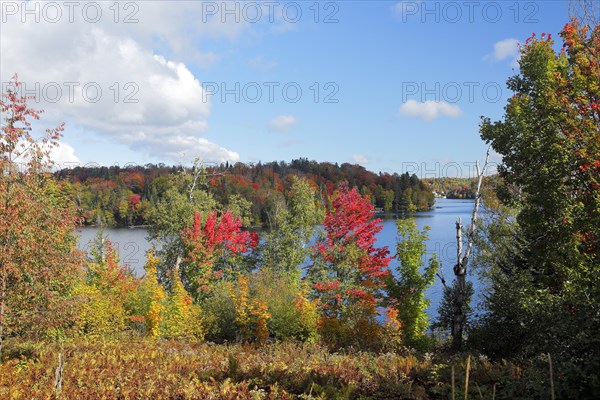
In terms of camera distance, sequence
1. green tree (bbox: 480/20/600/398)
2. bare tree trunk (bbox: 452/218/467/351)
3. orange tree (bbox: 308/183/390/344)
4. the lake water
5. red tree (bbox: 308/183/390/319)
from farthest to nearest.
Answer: the lake water
red tree (bbox: 308/183/390/319)
orange tree (bbox: 308/183/390/344)
bare tree trunk (bbox: 452/218/467/351)
green tree (bbox: 480/20/600/398)

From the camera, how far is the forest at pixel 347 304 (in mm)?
7484

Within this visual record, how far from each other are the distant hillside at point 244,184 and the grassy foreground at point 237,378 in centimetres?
4199

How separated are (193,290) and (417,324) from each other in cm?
1413

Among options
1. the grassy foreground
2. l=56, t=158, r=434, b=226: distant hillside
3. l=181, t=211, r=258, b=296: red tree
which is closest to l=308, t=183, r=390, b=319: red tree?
l=181, t=211, r=258, b=296: red tree

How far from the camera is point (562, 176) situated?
39.1ft

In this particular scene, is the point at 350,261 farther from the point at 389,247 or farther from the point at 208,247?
the point at 389,247

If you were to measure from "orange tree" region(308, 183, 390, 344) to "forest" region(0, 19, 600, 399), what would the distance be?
78 millimetres

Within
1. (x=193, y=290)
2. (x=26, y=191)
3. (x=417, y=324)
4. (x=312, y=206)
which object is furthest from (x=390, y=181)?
(x=26, y=191)

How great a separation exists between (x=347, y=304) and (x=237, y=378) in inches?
430

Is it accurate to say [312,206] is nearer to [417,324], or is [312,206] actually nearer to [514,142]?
[417,324]

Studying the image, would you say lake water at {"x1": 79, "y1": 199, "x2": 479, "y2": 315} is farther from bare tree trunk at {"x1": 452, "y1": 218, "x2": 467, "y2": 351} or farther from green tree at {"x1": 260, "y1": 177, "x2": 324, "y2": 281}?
bare tree trunk at {"x1": 452, "y1": 218, "x2": 467, "y2": 351}

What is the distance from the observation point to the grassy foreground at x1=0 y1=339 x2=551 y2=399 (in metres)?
6.79

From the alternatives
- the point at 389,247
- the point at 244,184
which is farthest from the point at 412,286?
the point at 244,184

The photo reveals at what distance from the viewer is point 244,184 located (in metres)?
56.6
